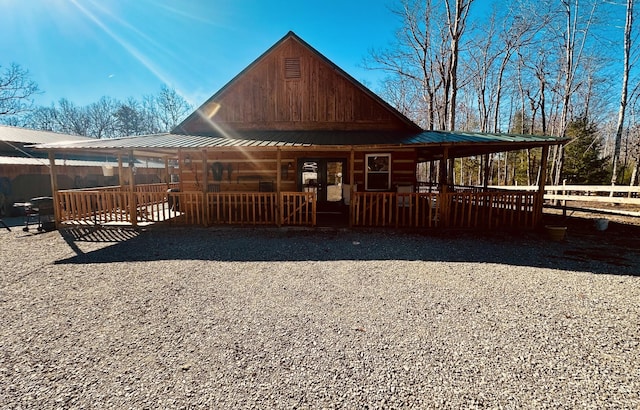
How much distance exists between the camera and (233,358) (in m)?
2.75

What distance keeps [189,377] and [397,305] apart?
8.89ft

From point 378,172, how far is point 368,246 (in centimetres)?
504

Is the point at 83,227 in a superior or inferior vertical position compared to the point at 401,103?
inferior

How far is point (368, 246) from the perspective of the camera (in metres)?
6.94

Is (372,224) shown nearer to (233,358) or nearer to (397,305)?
(397,305)

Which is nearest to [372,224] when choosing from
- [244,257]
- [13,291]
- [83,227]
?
[244,257]

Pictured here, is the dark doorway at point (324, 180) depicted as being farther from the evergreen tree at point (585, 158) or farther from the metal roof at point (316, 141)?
the evergreen tree at point (585, 158)

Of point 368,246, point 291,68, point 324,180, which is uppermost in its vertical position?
point 291,68

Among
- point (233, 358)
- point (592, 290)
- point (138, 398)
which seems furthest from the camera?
point (592, 290)

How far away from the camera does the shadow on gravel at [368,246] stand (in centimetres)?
598

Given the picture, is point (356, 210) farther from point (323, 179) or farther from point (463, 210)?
point (463, 210)

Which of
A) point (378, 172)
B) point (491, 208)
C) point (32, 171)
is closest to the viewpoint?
point (491, 208)

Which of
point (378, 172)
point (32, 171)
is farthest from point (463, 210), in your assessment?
point (32, 171)

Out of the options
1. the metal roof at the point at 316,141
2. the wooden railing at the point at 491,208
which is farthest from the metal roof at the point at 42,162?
Answer: the wooden railing at the point at 491,208
